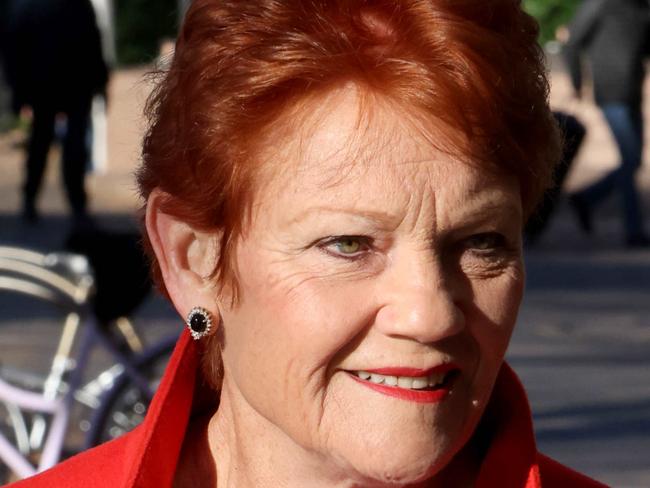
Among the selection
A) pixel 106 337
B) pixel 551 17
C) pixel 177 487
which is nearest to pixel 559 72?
pixel 551 17

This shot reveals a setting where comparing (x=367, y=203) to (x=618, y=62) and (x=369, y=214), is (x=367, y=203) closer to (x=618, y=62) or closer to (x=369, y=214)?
(x=369, y=214)

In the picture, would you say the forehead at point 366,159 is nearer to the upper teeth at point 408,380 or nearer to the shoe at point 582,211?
the upper teeth at point 408,380

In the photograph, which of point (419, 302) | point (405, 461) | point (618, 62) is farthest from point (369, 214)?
point (618, 62)

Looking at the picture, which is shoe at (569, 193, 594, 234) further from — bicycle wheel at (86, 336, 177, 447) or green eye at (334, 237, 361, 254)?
green eye at (334, 237, 361, 254)

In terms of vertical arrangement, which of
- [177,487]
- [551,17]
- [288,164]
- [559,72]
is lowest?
[551,17]

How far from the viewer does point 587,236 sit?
14.5 m

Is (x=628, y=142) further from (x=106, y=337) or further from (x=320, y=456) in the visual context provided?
(x=320, y=456)

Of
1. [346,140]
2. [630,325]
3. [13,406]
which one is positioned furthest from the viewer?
[630,325]

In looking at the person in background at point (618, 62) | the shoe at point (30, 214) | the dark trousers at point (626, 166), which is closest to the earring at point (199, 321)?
the person in background at point (618, 62)

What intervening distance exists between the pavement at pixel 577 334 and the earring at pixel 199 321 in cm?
30

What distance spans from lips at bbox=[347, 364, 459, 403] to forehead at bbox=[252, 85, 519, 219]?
218 mm

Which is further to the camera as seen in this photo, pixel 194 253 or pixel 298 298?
pixel 194 253

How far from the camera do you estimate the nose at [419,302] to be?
210cm

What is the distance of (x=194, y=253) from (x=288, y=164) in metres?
0.27
